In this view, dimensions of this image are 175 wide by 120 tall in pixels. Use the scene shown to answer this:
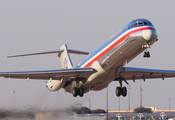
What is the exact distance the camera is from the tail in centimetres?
4338

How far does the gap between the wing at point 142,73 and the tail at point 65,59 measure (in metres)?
7.58

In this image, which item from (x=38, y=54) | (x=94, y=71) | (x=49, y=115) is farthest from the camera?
(x=38, y=54)

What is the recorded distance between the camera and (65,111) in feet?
133

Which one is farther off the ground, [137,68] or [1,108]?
[137,68]

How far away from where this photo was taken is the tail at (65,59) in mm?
43375

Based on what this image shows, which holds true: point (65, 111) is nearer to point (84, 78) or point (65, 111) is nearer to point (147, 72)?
point (84, 78)

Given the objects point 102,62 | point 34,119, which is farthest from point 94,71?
point 34,119

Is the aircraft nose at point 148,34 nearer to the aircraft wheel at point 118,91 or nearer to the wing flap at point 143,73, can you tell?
the wing flap at point 143,73

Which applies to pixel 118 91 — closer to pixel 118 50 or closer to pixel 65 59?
pixel 118 50

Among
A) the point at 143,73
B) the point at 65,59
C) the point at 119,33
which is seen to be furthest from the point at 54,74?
the point at 143,73

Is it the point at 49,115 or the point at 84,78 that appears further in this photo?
the point at 49,115

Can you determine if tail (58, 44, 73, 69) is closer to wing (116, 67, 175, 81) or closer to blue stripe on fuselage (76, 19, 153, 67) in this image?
blue stripe on fuselage (76, 19, 153, 67)

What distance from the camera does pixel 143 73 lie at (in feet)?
123

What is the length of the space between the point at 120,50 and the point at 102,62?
8.56ft
